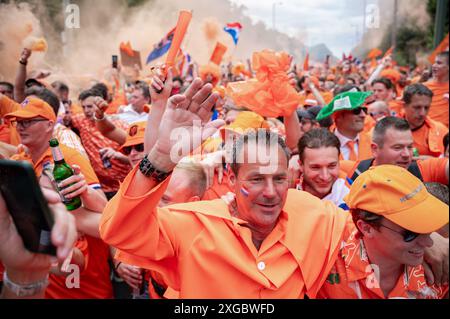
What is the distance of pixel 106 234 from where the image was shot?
157 cm

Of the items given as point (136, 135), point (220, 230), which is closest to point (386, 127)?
point (220, 230)

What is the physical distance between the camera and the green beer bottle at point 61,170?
210 centimetres

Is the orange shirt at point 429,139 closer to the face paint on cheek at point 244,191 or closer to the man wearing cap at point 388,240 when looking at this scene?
the man wearing cap at point 388,240

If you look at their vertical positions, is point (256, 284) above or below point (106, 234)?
below

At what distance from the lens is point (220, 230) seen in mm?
1782

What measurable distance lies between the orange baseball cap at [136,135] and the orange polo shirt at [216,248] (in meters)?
1.69

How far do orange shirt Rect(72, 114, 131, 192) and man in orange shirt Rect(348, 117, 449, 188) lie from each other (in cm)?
222

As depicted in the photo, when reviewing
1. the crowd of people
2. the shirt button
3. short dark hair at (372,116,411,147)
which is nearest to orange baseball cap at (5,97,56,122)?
the crowd of people

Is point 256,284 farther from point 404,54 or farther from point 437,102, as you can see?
point 404,54

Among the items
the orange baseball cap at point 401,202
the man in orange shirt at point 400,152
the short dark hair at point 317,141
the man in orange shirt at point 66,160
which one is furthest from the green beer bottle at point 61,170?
the man in orange shirt at point 400,152

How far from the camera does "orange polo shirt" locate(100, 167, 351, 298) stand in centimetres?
159

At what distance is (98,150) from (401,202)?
3663 millimetres
